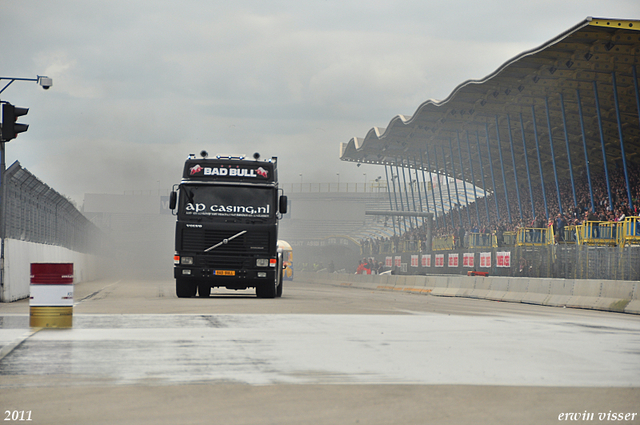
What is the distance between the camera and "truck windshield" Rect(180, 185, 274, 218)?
21.2 m

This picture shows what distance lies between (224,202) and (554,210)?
102ft

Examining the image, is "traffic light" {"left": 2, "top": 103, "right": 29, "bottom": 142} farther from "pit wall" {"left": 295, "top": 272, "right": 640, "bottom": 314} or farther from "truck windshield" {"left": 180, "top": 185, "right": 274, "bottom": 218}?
"pit wall" {"left": 295, "top": 272, "right": 640, "bottom": 314}

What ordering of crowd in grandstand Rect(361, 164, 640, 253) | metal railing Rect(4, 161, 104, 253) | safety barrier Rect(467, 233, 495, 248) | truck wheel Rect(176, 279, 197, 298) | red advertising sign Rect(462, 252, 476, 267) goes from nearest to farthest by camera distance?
metal railing Rect(4, 161, 104, 253)
truck wheel Rect(176, 279, 197, 298)
red advertising sign Rect(462, 252, 476, 267)
crowd in grandstand Rect(361, 164, 640, 253)
safety barrier Rect(467, 233, 495, 248)

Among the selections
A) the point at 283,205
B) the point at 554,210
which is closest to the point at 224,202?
the point at 283,205

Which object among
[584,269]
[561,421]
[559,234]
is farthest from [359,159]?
[561,421]

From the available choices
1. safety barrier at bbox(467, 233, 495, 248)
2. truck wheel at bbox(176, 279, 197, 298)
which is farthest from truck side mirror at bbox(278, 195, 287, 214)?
safety barrier at bbox(467, 233, 495, 248)

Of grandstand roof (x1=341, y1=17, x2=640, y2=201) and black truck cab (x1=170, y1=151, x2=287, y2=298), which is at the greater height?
grandstand roof (x1=341, y1=17, x2=640, y2=201)

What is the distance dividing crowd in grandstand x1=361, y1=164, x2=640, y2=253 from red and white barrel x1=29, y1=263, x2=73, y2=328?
915 inches

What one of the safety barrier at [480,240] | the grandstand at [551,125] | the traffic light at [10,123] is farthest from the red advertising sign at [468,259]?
the traffic light at [10,123]

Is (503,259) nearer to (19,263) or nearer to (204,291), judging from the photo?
(204,291)

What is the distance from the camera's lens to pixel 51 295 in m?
12.2

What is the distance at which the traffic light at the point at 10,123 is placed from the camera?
56.3 ft

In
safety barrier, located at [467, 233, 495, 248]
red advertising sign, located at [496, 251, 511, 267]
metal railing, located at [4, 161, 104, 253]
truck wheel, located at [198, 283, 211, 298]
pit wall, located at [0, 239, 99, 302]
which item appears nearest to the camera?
pit wall, located at [0, 239, 99, 302]

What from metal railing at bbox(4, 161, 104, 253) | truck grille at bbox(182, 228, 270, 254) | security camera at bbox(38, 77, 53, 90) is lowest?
truck grille at bbox(182, 228, 270, 254)
